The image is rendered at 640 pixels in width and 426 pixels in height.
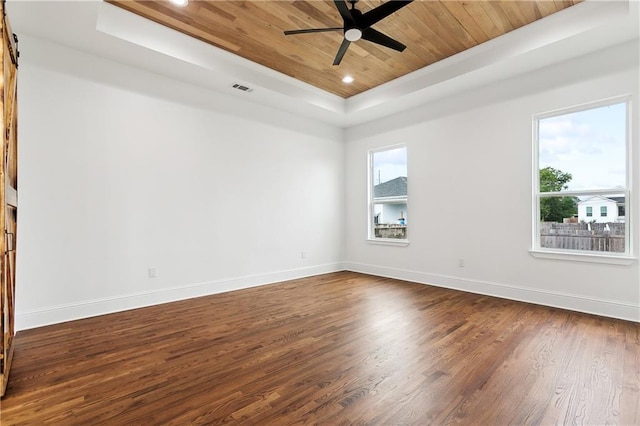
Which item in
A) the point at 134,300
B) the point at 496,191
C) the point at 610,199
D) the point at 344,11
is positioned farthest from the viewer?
the point at 496,191

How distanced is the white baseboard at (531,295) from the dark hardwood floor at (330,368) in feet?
0.57

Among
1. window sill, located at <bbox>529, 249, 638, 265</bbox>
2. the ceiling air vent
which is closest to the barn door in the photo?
the ceiling air vent

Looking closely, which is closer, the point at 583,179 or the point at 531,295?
the point at 583,179

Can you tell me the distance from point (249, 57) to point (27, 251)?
3307mm

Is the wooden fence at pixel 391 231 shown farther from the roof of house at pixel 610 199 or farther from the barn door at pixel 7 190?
the barn door at pixel 7 190

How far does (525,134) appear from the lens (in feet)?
12.9

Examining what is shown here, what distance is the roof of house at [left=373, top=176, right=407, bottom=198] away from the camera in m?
5.40

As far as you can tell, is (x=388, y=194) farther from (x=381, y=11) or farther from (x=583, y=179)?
(x=381, y=11)

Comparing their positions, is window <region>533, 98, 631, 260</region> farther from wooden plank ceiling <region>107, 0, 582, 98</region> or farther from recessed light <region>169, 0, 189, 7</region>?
recessed light <region>169, 0, 189, 7</region>

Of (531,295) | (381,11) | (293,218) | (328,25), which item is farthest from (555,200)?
(293,218)

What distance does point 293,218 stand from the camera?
17.8 ft

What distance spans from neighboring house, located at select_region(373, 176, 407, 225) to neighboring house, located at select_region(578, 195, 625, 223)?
2398 mm

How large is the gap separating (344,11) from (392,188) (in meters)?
3.44

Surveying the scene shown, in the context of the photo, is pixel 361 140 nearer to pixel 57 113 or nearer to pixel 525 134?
pixel 525 134
